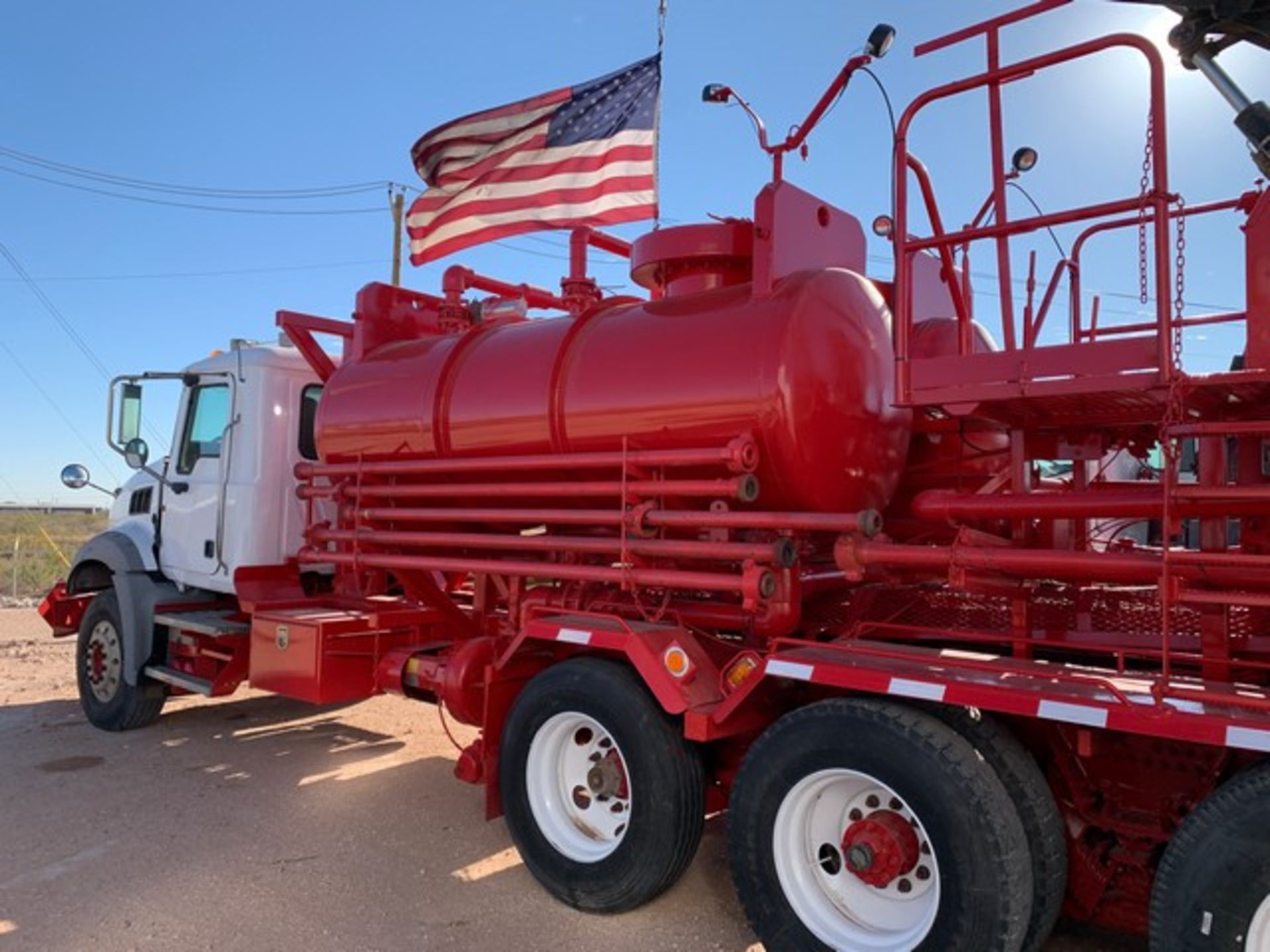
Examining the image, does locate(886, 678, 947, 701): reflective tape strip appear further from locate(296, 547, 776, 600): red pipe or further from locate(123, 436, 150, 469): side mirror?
locate(123, 436, 150, 469): side mirror

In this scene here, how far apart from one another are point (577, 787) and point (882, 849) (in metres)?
1.61

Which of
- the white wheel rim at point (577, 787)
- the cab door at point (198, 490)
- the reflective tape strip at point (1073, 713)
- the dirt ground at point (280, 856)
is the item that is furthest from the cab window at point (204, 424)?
the reflective tape strip at point (1073, 713)

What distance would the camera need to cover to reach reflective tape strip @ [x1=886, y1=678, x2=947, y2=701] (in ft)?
10.9

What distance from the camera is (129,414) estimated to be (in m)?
7.25

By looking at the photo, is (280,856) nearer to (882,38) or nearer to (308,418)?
(308,418)

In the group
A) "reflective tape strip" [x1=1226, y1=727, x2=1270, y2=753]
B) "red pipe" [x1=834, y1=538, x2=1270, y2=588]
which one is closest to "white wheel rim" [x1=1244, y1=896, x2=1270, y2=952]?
"reflective tape strip" [x1=1226, y1=727, x2=1270, y2=753]

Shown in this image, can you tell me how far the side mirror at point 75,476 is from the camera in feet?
25.2

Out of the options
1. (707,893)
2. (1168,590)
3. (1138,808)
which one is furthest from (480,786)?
(1168,590)

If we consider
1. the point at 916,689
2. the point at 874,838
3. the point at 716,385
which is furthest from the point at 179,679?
the point at 916,689

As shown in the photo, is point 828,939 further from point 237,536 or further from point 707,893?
point 237,536

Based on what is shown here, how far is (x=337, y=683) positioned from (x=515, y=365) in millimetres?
2212

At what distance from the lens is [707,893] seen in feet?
14.4

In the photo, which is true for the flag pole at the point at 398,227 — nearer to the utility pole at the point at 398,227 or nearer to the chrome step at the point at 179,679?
the utility pole at the point at 398,227

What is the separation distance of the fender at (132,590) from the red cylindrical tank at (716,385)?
10.8 feet
